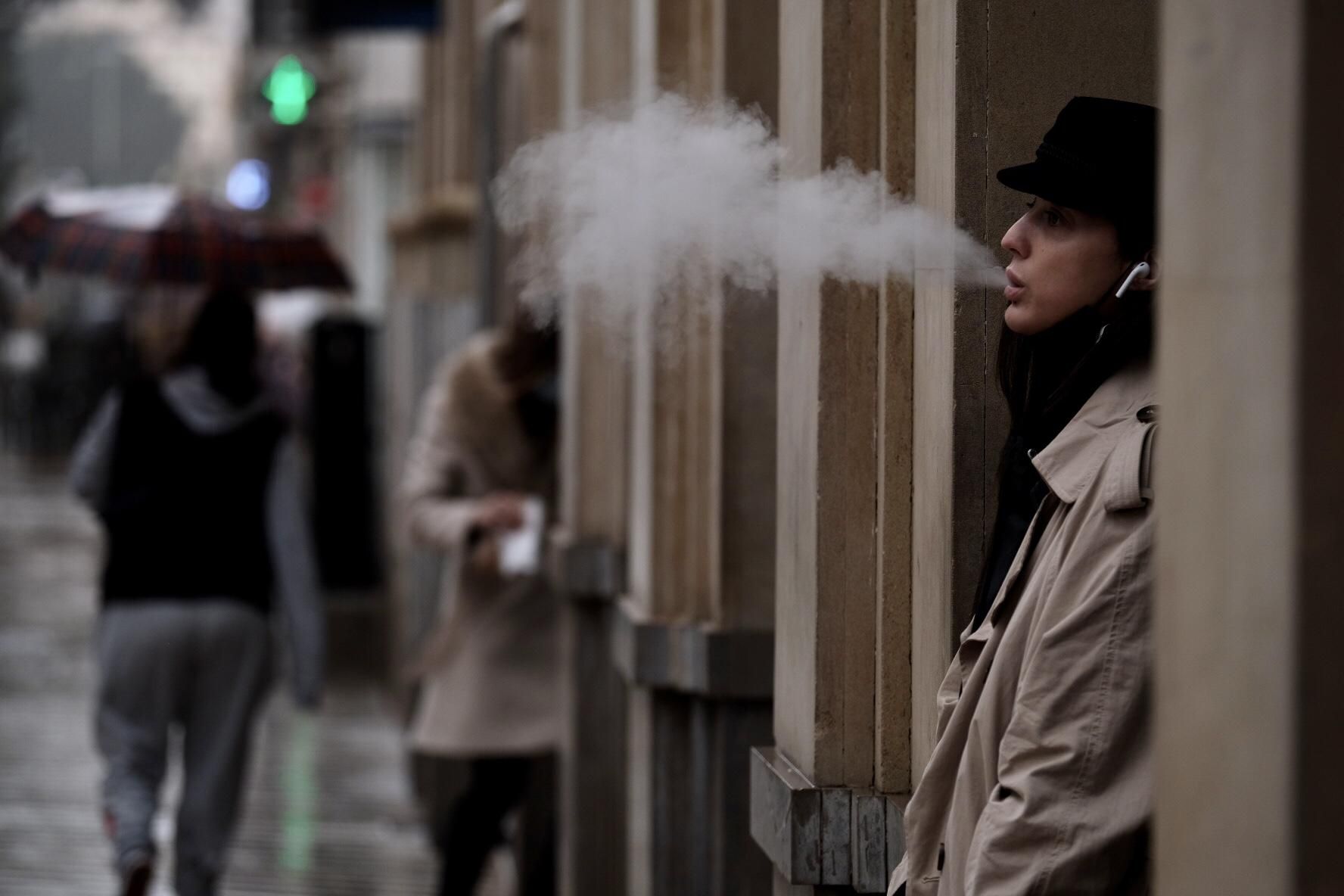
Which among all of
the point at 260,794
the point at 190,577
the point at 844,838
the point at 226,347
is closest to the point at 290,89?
the point at 260,794

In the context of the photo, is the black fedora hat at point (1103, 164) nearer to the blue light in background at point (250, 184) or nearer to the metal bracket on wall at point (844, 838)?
the metal bracket on wall at point (844, 838)

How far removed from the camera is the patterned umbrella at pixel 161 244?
25.5 feet

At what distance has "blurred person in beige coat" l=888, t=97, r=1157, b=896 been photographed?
7.03 feet

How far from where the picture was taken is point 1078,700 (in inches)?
84.7

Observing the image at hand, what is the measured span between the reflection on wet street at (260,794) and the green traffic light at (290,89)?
3884mm

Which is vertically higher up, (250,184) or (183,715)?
(250,184)

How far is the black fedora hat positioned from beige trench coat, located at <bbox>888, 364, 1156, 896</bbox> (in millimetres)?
246

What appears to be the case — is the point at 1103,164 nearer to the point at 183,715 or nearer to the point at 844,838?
the point at 844,838

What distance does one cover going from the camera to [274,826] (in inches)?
333

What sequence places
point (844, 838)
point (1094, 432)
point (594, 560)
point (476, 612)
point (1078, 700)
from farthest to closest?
point (476, 612) < point (594, 560) < point (844, 838) < point (1094, 432) < point (1078, 700)

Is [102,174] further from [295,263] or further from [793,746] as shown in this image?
[793,746]

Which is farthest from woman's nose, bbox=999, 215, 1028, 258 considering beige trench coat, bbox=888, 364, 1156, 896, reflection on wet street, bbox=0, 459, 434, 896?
reflection on wet street, bbox=0, 459, 434, 896

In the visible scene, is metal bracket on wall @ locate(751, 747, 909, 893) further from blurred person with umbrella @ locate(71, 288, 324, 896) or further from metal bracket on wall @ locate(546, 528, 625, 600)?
blurred person with umbrella @ locate(71, 288, 324, 896)

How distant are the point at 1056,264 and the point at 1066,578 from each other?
445mm
